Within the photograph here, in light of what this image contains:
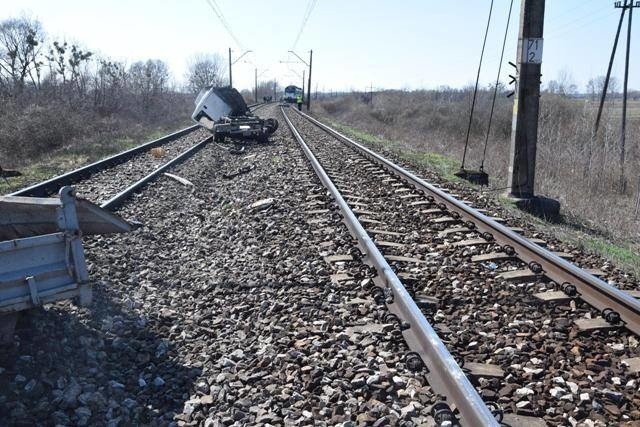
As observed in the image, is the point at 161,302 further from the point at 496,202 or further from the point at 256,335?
the point at 496,202

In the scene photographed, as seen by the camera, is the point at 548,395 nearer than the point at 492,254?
Yes

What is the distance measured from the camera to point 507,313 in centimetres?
445

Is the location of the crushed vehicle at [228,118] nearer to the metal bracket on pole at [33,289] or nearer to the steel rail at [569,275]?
the steel rail at [569,275]

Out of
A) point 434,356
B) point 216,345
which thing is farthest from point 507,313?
point 216,345

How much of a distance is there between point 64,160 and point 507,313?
14.3 metres

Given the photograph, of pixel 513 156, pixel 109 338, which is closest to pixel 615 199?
pixel 513 156

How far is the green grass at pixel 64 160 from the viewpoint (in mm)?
11242

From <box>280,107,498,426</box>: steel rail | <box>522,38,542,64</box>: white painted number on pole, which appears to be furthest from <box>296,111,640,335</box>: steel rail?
<box>522,38,542,64</box>: white painted number on pole

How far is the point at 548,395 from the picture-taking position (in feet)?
10.7

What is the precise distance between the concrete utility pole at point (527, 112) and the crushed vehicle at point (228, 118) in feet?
35.5

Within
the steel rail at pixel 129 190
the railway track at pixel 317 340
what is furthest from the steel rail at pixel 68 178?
the railway track at pixel 317 340

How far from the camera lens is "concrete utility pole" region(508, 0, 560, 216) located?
9.34 m

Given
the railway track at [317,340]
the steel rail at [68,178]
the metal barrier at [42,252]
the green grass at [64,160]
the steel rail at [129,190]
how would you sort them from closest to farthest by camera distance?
the railway track at [317,340] < the metal barrier at [42,252] < the steel rail at [129,190] < the steel rail at [68,178] < the green grass at [64,160]

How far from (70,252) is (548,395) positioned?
10.3 ft
